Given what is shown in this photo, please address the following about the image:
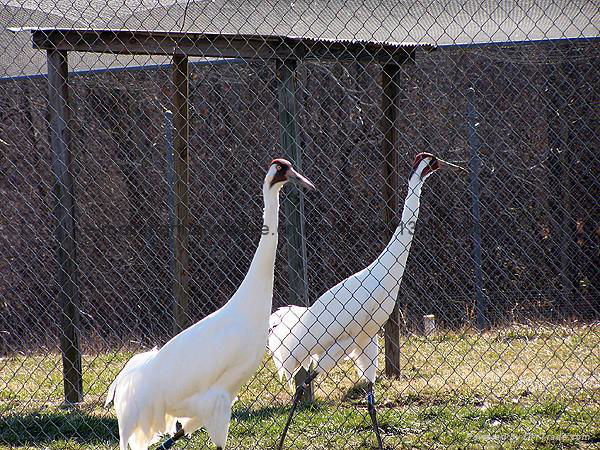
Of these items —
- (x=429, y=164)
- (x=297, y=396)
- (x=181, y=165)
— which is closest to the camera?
(x=297, y=396)

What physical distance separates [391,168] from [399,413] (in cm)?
169

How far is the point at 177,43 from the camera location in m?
5.61

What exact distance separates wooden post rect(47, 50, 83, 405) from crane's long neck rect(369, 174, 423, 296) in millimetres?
1868

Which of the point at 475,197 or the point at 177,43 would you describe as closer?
the point at 177,43

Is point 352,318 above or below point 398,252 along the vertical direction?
below

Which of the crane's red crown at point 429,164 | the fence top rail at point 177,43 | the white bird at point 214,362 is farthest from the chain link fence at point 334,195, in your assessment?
the white bird at point 214,362

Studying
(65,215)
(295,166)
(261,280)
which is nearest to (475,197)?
(295,166)

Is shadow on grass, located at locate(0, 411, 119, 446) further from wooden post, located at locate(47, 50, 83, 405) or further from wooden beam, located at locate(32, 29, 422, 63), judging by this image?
wooden beam, located at locate(32, 29, 422, 63)

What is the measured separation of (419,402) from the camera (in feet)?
19.6

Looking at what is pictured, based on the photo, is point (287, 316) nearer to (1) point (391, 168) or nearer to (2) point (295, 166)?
(2) point (295, 166)

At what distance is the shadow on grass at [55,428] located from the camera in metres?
5.27

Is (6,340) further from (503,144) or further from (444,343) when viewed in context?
(503,144)

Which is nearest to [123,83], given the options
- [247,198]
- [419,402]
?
[247,198]

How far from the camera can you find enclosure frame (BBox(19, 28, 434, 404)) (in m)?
5.64
